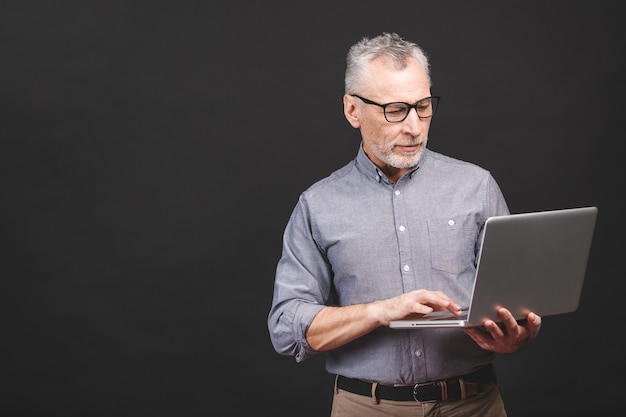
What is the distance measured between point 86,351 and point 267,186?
43.9 inches

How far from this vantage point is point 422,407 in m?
2.40

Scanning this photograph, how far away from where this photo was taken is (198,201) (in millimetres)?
4164

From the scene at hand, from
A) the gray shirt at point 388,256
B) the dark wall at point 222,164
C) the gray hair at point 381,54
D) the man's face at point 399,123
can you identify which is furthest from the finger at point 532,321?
the dark wall at point 222,164

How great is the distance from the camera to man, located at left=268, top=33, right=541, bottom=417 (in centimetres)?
241

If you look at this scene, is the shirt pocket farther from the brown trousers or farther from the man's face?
the brown trousers

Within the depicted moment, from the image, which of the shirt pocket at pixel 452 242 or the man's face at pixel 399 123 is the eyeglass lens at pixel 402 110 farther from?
the shirt pocket at pixel 452 242

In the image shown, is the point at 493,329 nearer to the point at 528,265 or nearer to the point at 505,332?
the point at 505,332

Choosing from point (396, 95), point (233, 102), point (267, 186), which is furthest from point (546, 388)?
point (396, 95)

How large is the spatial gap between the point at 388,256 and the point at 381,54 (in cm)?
54

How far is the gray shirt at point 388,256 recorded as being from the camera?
7.95 feet

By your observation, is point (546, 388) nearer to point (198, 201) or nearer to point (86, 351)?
point (198, 201)

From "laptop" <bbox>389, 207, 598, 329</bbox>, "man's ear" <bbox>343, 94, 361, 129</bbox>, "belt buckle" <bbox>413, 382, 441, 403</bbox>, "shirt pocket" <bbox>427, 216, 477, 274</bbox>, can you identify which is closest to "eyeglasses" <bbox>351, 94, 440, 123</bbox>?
"man's ear" <bbox>343, 94, 361, 129</bbox>

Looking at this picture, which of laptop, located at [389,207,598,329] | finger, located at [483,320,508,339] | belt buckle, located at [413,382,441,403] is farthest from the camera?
belt buckle, located at [413,382,441,403]

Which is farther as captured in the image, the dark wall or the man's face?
the dark wall
